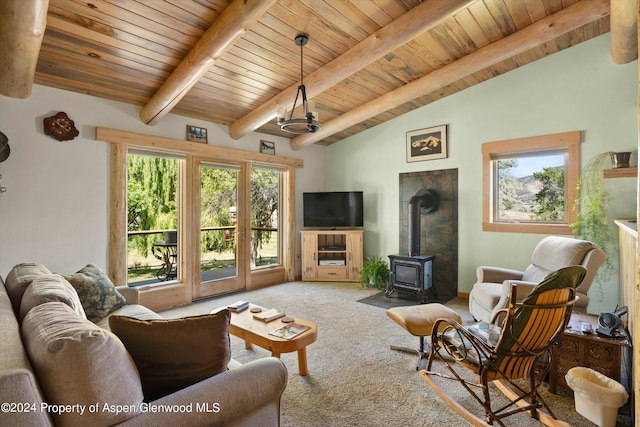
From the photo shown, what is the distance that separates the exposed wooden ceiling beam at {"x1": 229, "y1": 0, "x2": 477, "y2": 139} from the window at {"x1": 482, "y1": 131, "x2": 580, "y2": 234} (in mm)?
2220

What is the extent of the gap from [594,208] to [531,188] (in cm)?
81

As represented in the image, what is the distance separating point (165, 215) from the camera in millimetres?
4691

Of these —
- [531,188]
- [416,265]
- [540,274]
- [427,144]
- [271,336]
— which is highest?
[427,144]

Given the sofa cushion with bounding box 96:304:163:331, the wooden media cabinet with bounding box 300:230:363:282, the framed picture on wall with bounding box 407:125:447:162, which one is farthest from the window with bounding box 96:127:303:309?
the framed picture on wall with bounding box 407:125:447:162

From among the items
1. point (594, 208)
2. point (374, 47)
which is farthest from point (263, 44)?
point (594, 208)

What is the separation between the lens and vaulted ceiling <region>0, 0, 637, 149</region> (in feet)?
8.45

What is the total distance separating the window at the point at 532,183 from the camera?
3955mm

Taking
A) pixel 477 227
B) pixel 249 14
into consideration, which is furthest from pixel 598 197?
pixel 249 14

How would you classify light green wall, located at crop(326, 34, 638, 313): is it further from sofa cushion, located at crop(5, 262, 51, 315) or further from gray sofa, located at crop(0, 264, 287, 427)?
sofa cushion, located at crop(5, 262, 51, 315)

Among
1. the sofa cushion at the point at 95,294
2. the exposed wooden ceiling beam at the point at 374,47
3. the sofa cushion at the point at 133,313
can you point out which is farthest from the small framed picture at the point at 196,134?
the sofa cushion at the point at 133,313

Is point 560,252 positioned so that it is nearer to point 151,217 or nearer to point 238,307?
point 238,307

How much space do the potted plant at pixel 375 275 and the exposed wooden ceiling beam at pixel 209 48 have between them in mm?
3692

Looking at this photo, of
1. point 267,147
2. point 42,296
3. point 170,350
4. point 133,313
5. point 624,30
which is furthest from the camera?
point 267,147

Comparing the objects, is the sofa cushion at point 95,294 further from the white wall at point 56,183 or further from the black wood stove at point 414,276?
the black wood stove at point 414,276
